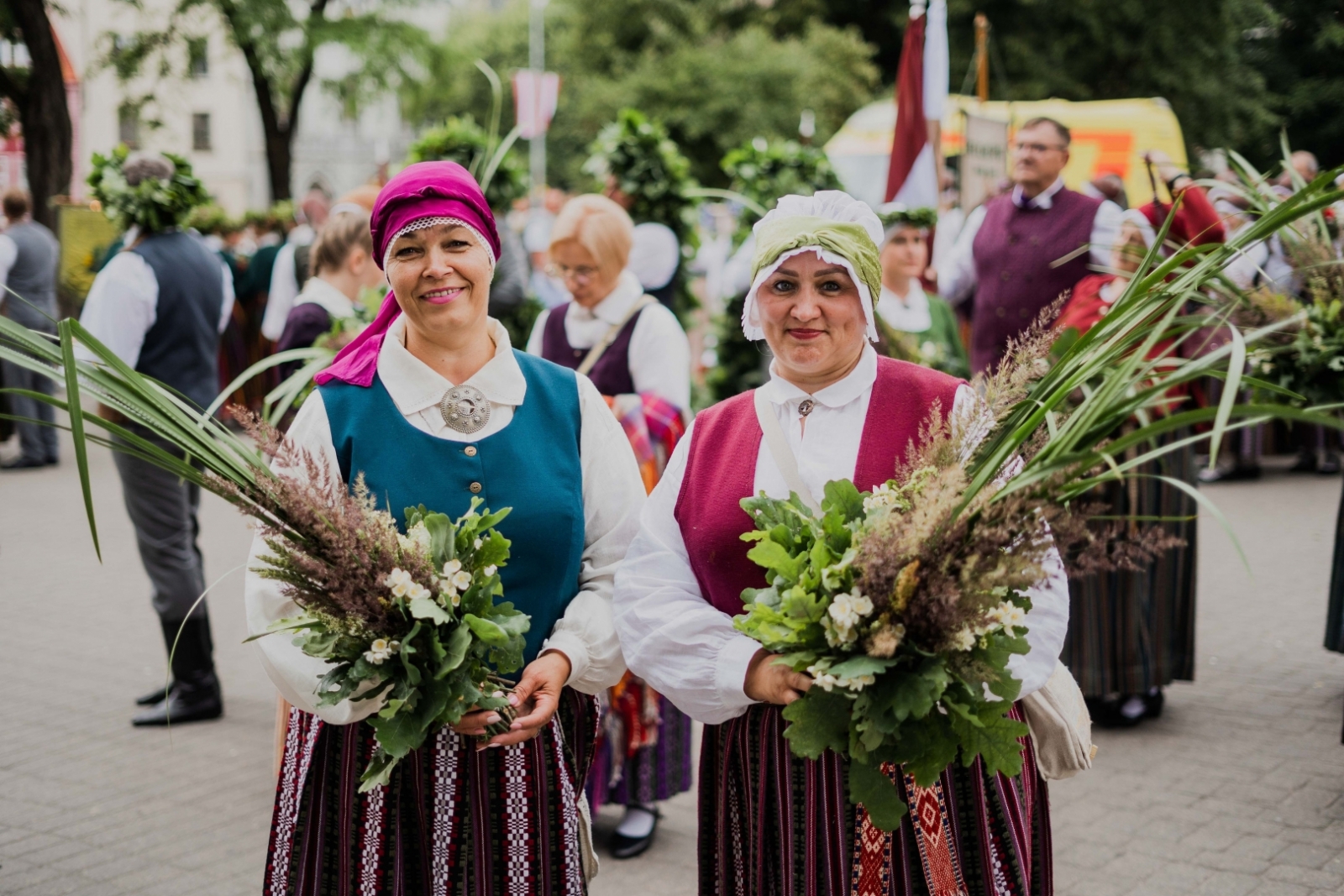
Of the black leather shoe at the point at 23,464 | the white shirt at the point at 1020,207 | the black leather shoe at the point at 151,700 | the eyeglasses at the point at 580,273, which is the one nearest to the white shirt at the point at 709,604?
the eyeglasses at the point at 580,273

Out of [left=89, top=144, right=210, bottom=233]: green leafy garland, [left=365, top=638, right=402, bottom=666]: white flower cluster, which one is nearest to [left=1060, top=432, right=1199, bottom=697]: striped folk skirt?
[left=365, top=638, right=402, bottom=666]: white flower cluster

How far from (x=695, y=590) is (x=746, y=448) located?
296mm

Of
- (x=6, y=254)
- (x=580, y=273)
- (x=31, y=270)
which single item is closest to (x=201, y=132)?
(x=31, y=270)

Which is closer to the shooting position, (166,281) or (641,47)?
(166,281)

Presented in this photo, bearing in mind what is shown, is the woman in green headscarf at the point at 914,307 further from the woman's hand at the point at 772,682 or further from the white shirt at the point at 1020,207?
the woman's hand at the point at 772,682

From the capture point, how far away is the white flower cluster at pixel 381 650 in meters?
2.16

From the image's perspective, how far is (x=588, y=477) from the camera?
2.77m

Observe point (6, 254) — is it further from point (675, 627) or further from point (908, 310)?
point (675, 627)

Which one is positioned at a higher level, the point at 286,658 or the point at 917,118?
the point at 917,118

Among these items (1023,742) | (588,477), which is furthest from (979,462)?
(588,477)

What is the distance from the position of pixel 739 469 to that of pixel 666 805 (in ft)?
8.71

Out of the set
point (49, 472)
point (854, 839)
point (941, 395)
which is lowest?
point (49, 472)

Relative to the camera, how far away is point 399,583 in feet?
7.03

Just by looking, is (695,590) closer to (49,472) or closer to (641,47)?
(49,472)
